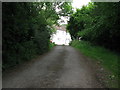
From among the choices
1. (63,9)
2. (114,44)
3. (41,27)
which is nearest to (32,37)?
(41,27)

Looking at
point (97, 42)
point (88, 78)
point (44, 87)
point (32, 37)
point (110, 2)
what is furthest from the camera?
point (97, 42)

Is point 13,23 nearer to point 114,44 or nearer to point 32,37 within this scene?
point 32,37

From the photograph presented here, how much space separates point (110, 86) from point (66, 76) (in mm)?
2014

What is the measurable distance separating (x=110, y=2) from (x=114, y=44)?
21.1 feet

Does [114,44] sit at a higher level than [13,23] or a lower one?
lower

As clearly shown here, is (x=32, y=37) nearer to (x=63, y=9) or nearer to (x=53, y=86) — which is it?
(x=53, y=86)

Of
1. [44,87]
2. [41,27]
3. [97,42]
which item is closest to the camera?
[44,87]

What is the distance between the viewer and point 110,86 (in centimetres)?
445

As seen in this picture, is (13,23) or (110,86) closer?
(110,86)

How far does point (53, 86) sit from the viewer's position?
4.49m

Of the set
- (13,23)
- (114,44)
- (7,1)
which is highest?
(7,1)

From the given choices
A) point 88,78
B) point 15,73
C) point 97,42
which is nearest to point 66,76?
point 88,78

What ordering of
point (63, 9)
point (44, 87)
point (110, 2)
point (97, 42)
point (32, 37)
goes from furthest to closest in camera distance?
point (63, 9) < point (97, 42) < point (32, 37) < point (110, 2) < point (44, 87)

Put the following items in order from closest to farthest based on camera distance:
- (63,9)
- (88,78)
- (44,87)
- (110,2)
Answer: (44,87), (88,78), (110,2), (63,9)
